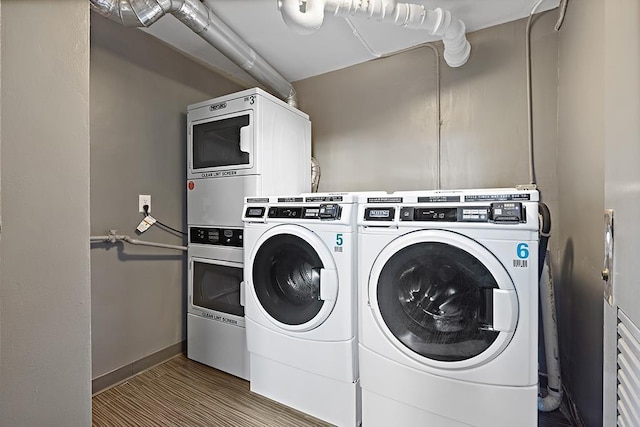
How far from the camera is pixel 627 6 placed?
625 mm

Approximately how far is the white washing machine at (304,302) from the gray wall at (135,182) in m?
0.77

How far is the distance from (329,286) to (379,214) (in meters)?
0.41

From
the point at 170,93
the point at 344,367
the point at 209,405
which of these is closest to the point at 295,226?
the point at 344,367

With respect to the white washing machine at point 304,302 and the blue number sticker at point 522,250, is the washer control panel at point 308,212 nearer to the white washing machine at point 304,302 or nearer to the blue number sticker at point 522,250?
the white washing machine at point 304,302

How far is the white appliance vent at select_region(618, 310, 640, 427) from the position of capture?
0.61 metres

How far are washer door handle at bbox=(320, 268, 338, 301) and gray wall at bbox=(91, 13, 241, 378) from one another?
128 centimetres

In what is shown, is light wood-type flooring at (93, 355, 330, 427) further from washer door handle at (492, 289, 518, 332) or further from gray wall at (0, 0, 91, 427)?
washer door handle at (492, 289, 518, 332)

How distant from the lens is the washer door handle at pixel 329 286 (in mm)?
1432

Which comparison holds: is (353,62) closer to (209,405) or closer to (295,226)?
(295,226)

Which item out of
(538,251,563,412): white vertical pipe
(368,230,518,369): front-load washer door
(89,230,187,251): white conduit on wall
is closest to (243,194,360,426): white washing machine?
(368,230,518,369): front-load washer door

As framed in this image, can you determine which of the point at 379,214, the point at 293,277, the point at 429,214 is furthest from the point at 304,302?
the point at 429,214

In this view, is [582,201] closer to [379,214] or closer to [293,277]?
[379,214]

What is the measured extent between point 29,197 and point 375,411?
58.9 inches

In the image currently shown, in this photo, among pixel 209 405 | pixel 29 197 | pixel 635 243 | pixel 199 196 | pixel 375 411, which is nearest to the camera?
pixel 635 243
